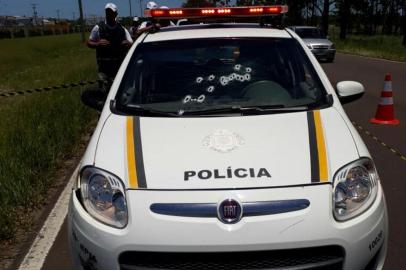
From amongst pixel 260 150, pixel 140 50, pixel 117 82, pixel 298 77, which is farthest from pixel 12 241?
pixel 298 77

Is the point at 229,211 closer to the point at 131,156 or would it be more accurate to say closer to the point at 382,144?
the point at 131,156

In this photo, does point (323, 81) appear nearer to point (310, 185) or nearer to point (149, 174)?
point (310, 185)

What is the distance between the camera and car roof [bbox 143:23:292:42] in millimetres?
4289

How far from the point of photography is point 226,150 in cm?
296

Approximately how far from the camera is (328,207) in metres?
2.63

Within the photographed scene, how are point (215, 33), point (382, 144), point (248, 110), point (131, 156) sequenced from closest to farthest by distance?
point (131, 156)
point (248, 110)
point (215, 33)
point (382, 144)

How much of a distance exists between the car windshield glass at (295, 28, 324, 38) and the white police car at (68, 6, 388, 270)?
20882mm

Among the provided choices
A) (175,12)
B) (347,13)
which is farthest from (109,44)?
(347,13)

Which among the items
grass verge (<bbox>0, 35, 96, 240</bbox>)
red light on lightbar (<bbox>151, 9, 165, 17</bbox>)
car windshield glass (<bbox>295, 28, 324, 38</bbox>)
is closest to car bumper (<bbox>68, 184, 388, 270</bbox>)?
grass verge (<bbox>0, 35, 96, 240</bbox>)

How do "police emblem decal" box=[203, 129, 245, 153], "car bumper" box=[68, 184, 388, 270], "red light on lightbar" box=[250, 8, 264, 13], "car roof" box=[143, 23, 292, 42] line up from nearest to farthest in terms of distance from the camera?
"car bumper" box=[68, 184, 388, 270]
"police emblem decal" box=[203, 129, 245, 153]
"car roof" box=[143, 23, 292, 42]
"red light on lightbar" box=[250, 8, 264, 13]

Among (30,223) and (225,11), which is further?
(225,11)

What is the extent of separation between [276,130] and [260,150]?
11.7 inches

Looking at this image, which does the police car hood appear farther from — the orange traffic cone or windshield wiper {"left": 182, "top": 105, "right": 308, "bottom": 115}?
the orange traffic cone

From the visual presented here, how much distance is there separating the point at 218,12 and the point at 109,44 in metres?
4.11
